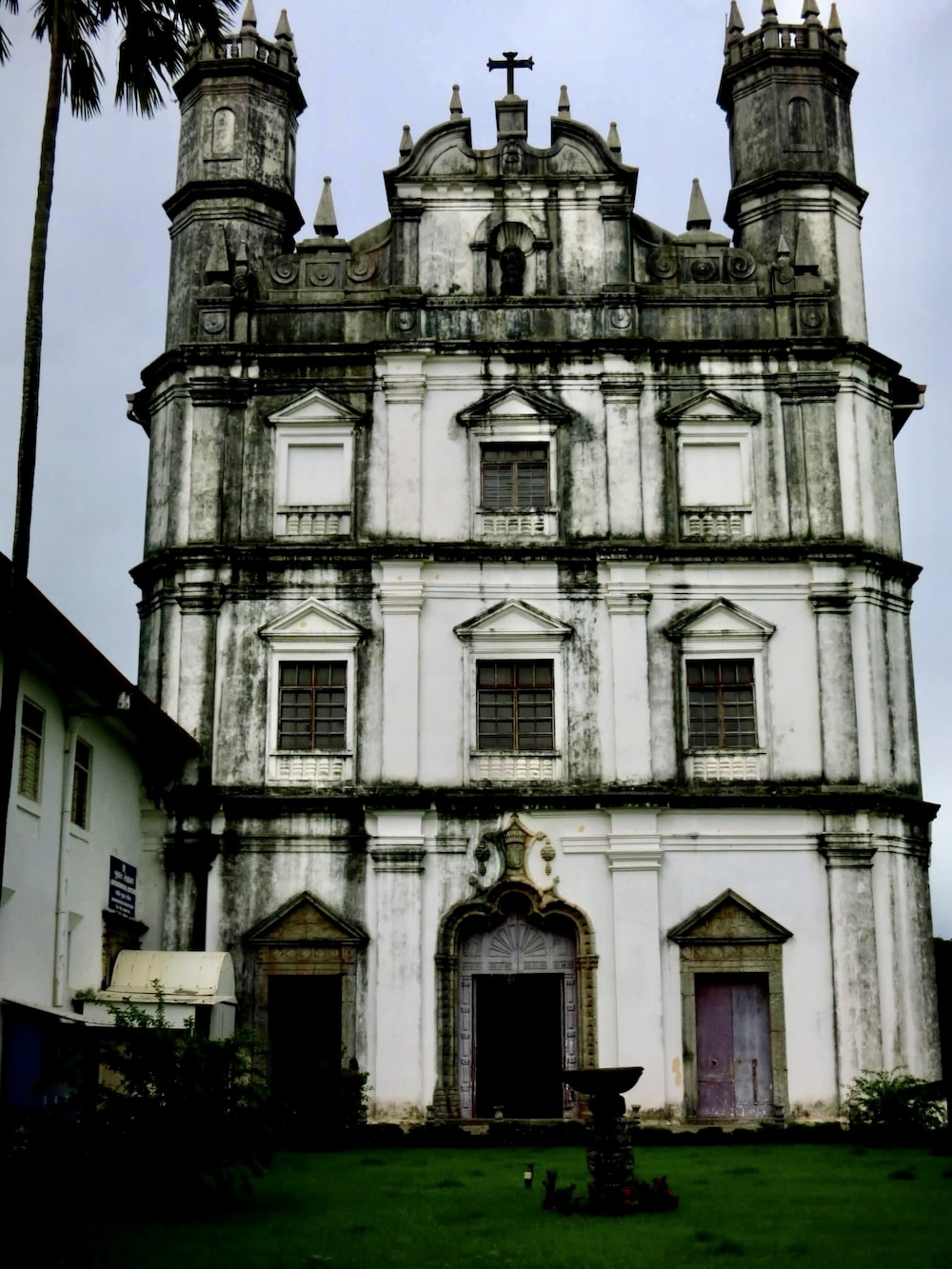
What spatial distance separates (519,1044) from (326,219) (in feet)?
49.4

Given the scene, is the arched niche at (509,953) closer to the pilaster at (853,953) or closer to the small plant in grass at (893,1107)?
the pilaster at (853,953)

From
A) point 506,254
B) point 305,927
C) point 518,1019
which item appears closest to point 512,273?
point 506,254

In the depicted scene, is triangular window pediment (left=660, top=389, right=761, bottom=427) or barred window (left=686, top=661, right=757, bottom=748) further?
triangular window pediment (left=660, top=389, right=761, bottom=427)

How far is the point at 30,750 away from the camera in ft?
72.3

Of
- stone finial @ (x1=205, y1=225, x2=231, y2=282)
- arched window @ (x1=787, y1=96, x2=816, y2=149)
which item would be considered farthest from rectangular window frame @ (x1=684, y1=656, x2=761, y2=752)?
stone finial @ (x1=205, y1=225, x2=231, y2=282)

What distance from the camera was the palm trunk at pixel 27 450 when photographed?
1817 centimetres

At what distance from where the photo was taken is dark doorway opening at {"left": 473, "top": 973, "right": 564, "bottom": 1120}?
89.9 ft

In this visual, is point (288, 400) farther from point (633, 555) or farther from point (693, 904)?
point (693, 904)

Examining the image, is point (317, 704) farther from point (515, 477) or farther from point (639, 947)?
point (639, 947)

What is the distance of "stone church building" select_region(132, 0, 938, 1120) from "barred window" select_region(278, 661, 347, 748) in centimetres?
7

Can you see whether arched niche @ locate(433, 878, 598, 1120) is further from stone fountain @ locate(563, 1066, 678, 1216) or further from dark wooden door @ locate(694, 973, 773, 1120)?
stone fountain @ locate(563, 1066, 678, 1216)

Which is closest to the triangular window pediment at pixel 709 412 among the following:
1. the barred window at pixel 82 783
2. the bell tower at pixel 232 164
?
the bell tower at pixel 232 164

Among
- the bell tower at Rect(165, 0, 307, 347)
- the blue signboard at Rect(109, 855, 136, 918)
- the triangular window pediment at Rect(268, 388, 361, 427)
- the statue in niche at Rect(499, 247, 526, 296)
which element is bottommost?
the blue signboard at Rect(109, 855, 136, 918)

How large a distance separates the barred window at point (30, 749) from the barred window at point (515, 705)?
8420 mm
